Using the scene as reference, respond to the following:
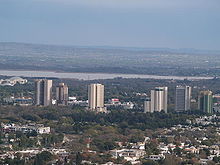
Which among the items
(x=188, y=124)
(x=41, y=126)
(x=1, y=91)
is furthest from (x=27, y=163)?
(x=1, y=91)

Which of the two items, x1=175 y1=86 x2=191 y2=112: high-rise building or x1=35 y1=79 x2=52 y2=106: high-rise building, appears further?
x1=35 y1=79 x2=52 y2=106: high-rise building

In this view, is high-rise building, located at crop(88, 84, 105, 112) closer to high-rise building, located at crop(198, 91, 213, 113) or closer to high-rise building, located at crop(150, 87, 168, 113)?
high-rise building, located at crop(150, 87, 168, 113)

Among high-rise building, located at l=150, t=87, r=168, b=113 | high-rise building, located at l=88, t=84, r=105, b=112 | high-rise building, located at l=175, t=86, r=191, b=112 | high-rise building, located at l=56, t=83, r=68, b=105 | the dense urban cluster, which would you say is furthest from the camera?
high-rise building, located at l=56, t=83, r=68, b=105

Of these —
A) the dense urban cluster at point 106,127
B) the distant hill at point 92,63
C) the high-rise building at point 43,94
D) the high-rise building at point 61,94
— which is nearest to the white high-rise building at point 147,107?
the dense urban cluster at point 106,127

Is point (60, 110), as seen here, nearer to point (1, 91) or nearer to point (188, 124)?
point (188, 124)

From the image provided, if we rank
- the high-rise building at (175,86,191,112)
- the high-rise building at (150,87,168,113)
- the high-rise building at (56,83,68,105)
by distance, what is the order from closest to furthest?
the high-rise building at (150,87,168,113)
the high-rise building at (175,86,191,112)
the high-rise building at (56,83,68,105)

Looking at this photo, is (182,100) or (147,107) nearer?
(147,107)

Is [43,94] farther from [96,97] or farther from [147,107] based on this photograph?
[147,107]

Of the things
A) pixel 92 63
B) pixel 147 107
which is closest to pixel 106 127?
pixel 147 107

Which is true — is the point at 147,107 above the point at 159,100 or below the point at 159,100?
below

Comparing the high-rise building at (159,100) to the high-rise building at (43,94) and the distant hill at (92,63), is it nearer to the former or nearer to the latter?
the high-rise building at (43,94)

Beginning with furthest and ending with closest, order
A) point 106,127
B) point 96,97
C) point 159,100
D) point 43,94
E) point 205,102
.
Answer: point 43,94 < point 96,97 < point 159,100 < point 205,102 < point 106,127

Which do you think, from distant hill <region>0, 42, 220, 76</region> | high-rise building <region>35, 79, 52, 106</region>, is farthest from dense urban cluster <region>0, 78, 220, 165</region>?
distant hill <region>0, 42, 220, 76</region>

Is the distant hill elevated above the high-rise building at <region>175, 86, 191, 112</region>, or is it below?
below
